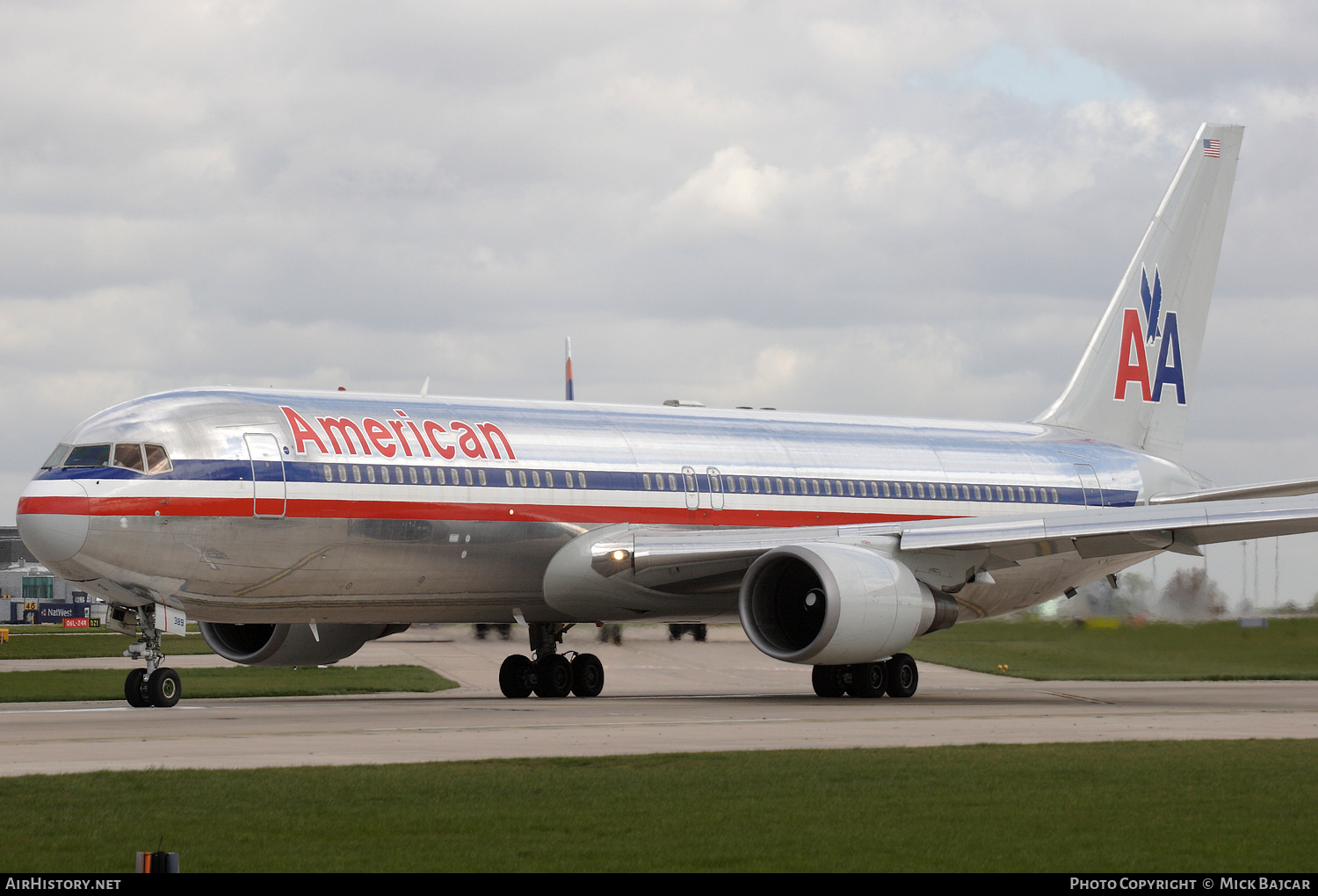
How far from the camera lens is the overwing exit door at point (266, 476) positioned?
67.8ft

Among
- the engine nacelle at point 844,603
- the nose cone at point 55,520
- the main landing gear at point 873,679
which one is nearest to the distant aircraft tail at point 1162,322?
the main landing gear at point 873,679

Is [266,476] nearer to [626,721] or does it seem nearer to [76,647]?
[626,721]

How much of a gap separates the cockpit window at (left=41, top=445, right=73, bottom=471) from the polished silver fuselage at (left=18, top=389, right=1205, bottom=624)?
0.16 m

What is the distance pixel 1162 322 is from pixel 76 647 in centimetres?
3006

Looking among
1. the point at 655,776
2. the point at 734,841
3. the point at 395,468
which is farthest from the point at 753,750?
the point at 395,468

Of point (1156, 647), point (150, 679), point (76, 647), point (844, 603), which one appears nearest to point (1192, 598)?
point (1156, 647)

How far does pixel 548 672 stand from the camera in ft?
83.3

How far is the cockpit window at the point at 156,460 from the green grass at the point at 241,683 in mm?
5107

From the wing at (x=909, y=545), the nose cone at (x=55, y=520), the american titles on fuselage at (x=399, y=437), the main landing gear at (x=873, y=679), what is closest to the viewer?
the nose cone at (x=55, y=520)

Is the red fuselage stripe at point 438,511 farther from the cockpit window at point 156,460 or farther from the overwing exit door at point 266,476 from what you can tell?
the cockpit window at point 156,460

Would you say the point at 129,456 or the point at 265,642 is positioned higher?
the point at 129,456

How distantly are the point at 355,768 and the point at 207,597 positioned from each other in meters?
8.42

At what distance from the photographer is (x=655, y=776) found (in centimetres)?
1271

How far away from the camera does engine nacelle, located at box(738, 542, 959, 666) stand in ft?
70.6
